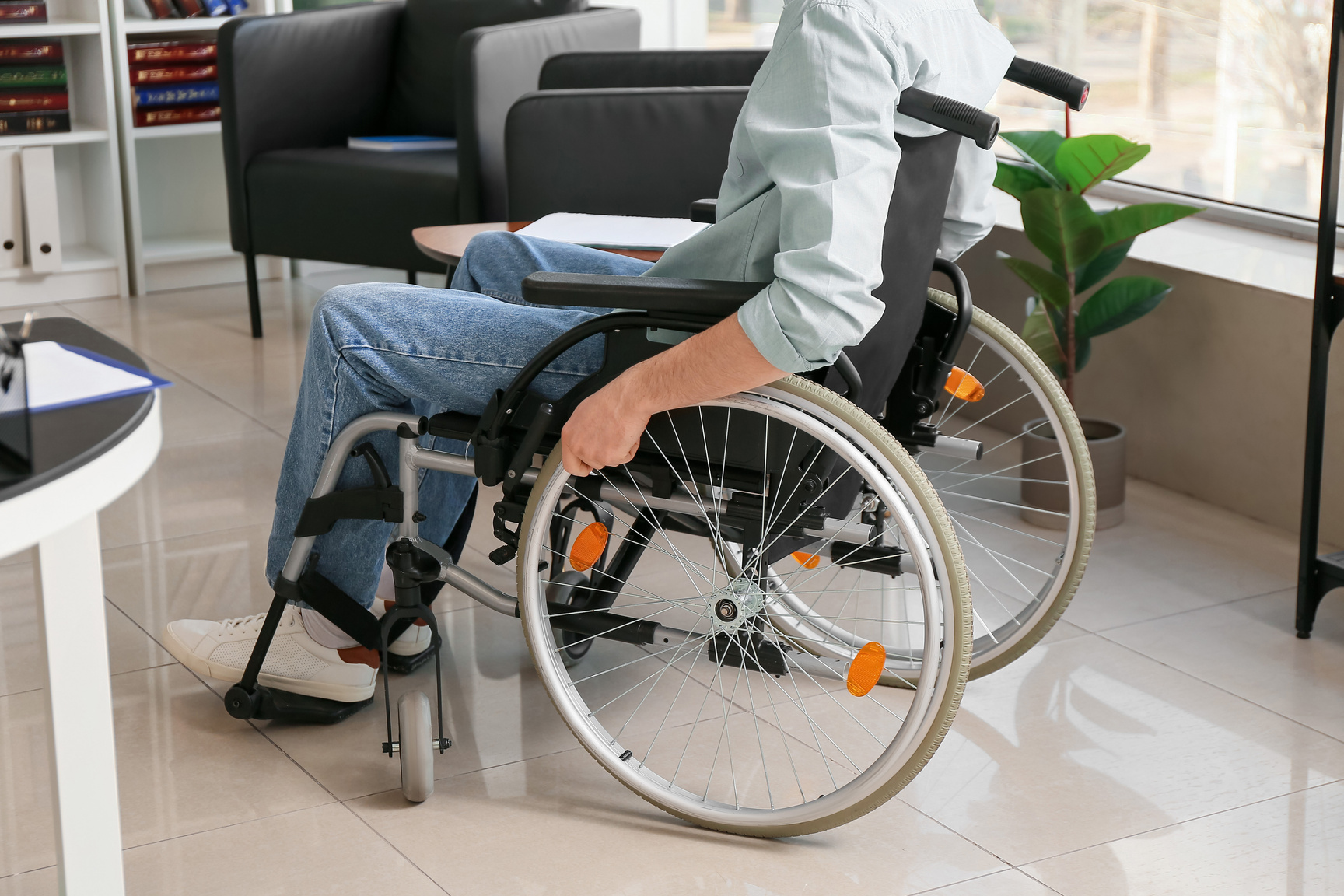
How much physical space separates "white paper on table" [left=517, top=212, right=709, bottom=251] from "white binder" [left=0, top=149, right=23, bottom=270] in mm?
2388

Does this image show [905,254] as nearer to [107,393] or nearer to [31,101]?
[107,393]

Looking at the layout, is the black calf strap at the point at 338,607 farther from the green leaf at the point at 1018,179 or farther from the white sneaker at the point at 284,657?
the green leaf at the point at 1018,179

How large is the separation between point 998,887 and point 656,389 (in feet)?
2.08

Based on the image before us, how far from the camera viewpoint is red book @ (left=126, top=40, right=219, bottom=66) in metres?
3.95

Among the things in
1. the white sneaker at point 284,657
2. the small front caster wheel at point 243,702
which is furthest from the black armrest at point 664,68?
the small front caster wheel at point 243,702

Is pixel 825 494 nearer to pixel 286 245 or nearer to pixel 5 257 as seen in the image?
pixel 286 245

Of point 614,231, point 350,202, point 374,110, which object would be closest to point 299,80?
point 374,110

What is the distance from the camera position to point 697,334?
1387 mm

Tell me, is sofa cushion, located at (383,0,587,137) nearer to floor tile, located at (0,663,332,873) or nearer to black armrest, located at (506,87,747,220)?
black armrest, located at (506,87,747,220)

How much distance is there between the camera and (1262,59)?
2816 mm

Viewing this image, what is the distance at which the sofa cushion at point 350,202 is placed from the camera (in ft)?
10.5

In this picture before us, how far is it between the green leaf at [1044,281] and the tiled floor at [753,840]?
0.47 metres

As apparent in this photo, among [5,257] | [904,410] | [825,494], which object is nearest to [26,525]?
[825,494]

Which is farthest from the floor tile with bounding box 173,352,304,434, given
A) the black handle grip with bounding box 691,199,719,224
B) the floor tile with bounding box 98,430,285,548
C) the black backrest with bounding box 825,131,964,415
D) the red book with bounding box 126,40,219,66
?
the black backrest with bounding box 825,131,964,415
